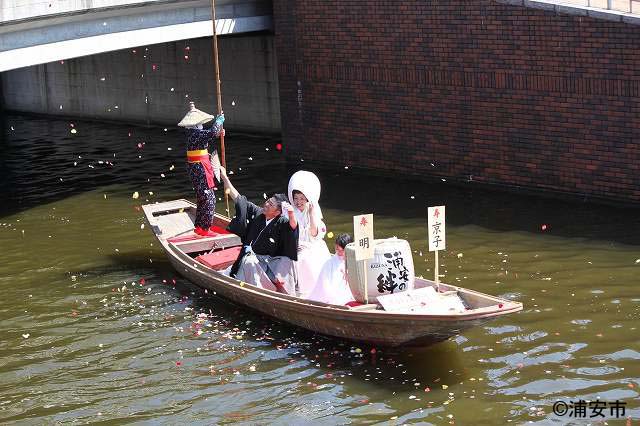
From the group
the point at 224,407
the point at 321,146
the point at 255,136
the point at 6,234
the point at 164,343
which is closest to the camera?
the point at 224,407

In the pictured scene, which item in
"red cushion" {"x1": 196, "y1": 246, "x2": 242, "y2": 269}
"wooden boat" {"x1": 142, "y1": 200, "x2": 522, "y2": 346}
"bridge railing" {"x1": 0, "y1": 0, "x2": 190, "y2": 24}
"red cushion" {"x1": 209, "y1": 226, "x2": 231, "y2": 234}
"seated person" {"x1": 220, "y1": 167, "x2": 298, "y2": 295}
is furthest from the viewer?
"bridge railing" {"x1": 0, "y1": 0, "x2": 190, "y2": 24}

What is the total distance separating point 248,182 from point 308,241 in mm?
8113

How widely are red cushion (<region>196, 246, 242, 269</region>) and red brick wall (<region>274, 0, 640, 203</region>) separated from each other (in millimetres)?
5873

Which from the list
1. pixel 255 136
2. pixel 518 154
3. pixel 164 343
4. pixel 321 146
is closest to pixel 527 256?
pixel 518 154

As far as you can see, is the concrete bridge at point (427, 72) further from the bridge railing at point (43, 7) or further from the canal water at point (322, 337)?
the canal water at point (322, 337)

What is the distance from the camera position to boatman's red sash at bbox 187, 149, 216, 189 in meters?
17.0

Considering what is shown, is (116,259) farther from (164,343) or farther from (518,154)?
(518,154)

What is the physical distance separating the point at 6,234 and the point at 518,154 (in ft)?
29.2

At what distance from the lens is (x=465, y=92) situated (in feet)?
67.7

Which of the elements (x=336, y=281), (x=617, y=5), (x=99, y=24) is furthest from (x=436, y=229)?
(x=99, y=24)

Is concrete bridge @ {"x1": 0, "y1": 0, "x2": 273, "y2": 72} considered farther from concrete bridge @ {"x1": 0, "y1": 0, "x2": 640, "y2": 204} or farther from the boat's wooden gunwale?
the boat's wooden gunwale

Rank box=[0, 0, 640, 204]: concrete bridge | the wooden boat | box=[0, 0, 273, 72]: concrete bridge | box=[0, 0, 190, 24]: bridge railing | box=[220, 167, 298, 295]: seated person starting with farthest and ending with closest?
box=[0, 0, 640, 204]: concrete bridge, box=[0, 0, 273, 72]: concrete bridge, box=[0, 0, 190, 24]: bridge railing, box=[220, 167, 298, 295]: seated person, the wooden boat

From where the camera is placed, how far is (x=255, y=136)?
26.6 metres

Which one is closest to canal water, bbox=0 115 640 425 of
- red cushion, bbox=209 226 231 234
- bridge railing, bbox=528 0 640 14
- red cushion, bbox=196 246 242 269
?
red cushion, bbox=196 246 242 269
